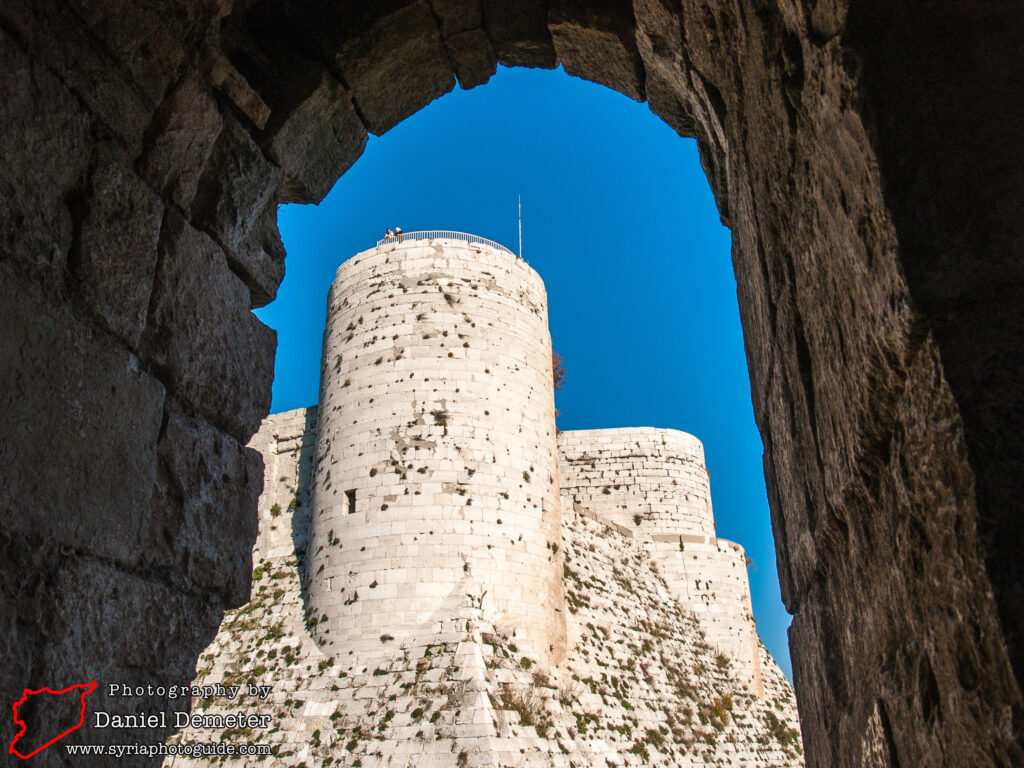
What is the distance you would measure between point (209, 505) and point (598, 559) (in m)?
13.3

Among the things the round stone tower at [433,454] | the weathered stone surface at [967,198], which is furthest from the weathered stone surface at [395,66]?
the round stone tower at [433,454]

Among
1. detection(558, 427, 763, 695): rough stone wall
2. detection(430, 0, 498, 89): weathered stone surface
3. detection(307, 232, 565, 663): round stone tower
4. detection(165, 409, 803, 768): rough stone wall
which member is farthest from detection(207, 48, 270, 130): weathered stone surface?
detection(558, 427, 763, 695): rough stone wall

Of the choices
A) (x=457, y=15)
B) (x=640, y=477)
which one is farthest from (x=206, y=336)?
(x=640, y=477)

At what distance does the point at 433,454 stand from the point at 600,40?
28.4 ft

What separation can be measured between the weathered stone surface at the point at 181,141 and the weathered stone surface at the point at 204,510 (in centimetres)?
79

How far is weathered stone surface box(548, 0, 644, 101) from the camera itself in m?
3.34

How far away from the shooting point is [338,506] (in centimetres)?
1170

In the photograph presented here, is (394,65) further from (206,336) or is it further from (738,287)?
(738,287)

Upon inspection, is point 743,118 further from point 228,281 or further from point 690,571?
point 690,571

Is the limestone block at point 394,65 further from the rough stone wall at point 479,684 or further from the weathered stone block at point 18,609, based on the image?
the rough stone wall at point 479,684

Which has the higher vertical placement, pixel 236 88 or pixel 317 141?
pixel 317 141

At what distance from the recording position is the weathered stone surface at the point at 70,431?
1.84 meters

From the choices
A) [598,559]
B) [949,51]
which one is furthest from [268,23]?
[598,559]

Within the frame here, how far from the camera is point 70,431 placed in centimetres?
201
